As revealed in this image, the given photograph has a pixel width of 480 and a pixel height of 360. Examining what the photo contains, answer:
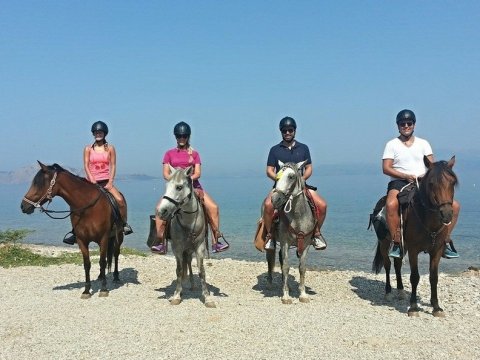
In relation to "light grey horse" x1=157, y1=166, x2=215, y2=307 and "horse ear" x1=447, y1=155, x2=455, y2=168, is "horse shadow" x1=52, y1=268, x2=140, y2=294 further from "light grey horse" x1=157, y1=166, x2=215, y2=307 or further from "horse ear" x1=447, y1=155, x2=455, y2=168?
"horse ear" x1=447, y1=155, x2=455, y2=168

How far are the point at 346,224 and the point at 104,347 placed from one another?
30320 mm

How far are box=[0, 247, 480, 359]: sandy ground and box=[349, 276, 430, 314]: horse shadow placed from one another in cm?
4

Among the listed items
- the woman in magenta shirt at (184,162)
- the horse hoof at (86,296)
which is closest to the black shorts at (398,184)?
the woman in magenta shirt at (184,162)

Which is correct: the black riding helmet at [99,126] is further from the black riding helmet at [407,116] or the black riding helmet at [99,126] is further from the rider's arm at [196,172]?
the black riding helmet at [407,116]

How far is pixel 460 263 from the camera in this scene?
59.3 ft

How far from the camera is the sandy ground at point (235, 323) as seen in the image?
573 centimetres

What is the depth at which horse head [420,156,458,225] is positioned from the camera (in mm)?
6379

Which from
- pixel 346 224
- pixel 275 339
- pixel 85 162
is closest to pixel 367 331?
pixel 275 339

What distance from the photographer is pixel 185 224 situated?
7.86 metres

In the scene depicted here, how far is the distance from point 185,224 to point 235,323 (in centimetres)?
202

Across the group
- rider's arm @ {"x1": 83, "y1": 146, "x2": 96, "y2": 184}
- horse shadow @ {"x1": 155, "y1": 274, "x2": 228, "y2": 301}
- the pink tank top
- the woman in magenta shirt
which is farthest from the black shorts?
rider's arm @ {"x1": 83, "y1": 146, "x2": 96, "y2": 184}

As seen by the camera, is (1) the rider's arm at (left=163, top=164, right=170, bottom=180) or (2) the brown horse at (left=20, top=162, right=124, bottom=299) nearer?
(1) the rider's arm at (left=163, top=164, right=170, bottom=180)

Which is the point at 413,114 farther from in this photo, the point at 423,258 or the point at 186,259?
the point at 423,258

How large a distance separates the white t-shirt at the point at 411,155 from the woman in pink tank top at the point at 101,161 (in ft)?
19.2
